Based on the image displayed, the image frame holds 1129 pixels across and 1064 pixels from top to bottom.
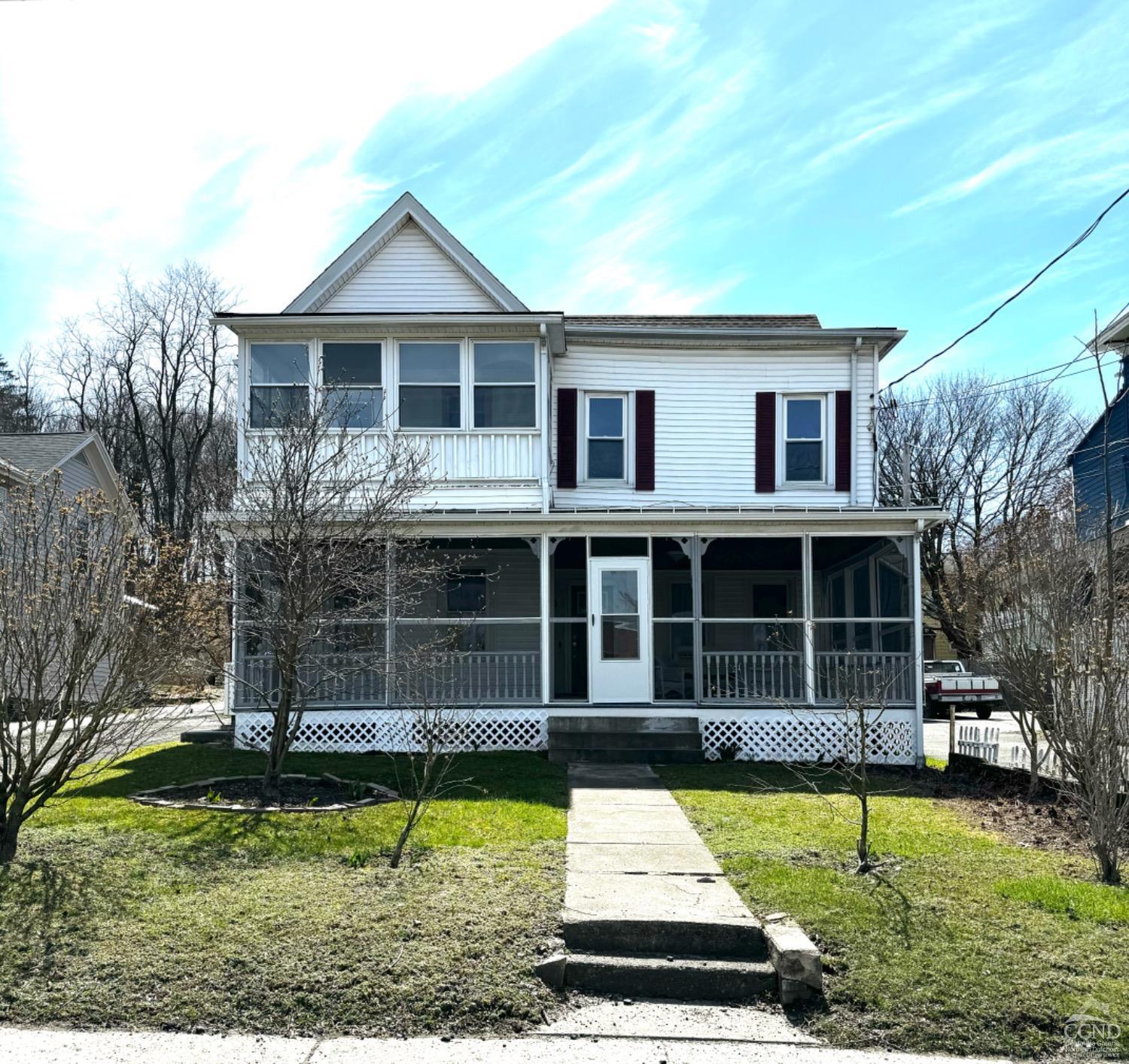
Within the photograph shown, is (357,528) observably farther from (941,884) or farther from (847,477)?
(847,477)

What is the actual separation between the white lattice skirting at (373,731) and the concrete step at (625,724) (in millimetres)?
399

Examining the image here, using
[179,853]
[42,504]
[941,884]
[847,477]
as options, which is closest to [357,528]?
[42,504]

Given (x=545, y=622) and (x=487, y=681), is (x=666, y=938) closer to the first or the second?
(x=545, y=622)

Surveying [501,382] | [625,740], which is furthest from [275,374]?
[625,740]

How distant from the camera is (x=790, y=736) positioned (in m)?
14.8

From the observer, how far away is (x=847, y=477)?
56.4 ft

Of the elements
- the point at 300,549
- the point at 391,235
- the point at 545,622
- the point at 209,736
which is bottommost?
the point at 209,736

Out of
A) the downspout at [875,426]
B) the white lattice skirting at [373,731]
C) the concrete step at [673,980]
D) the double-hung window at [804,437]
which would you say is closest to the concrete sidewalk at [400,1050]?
the concrete step at [673,980]

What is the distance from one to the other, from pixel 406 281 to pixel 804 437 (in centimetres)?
735

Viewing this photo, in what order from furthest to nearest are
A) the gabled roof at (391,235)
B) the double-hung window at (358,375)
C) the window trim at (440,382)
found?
the gabled roof at (391,235) < the window trim at (440,382) < the double-hung window at (358,375)

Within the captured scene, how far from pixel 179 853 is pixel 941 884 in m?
5.76

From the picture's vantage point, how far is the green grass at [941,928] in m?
5.15

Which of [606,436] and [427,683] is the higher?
[606,436]

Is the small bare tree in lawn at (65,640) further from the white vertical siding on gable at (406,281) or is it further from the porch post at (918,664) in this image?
the porch post at (918,664)
